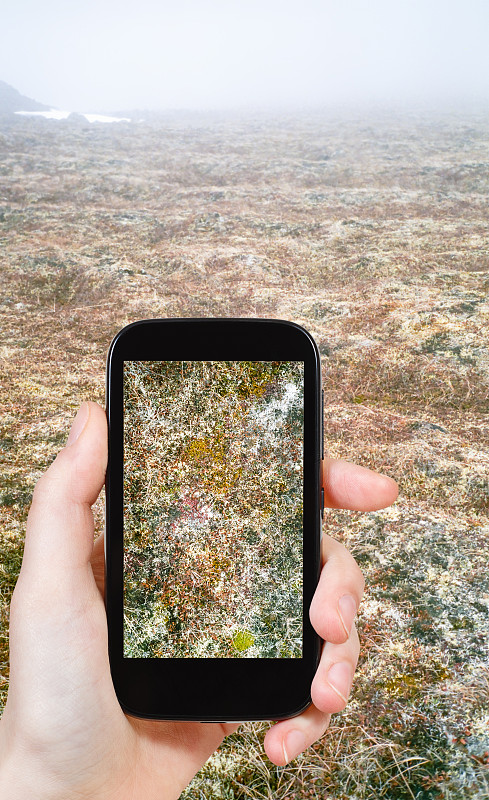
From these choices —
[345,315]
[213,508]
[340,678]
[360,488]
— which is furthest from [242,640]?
[345,315]

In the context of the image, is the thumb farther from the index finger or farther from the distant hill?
the distant hill

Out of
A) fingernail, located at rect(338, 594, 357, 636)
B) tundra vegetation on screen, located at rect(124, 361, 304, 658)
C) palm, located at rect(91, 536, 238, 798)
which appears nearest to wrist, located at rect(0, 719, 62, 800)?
palm, located at rect(91, 536, 238, 798)

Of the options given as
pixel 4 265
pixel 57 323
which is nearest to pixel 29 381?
pixel 57 323

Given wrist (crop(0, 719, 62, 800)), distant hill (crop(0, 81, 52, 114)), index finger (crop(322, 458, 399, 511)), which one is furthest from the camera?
distant hill (crop(0, 81, 52, 114))

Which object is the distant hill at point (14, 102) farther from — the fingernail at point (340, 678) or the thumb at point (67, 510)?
the fingernail at point (340, 678)

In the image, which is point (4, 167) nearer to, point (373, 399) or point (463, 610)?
point (373, 399)

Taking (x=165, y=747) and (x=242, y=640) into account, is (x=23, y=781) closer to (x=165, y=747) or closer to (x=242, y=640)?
(x=165, y=747)

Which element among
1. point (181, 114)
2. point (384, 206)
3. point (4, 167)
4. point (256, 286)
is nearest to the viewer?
point (256, 286)
